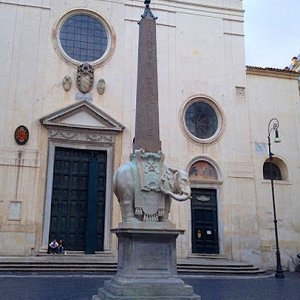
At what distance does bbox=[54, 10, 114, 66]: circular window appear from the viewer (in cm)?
1845

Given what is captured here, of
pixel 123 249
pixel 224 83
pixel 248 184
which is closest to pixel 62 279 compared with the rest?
pixel 123 249

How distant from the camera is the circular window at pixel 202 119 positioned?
751 inches

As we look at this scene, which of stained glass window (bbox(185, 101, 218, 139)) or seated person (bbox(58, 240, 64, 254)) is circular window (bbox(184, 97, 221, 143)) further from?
seated person (bbox(58, 240, 64, 254))

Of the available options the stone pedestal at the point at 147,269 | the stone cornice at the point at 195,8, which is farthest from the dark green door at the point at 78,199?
the stone pedestal at the point at 147,269

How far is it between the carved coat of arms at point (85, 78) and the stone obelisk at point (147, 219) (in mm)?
9779

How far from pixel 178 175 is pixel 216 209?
1099 cm

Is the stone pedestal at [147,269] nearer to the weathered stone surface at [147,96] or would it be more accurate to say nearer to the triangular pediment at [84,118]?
the weathered stone surface at [147,96]

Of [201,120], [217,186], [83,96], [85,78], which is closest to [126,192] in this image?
[83,96]

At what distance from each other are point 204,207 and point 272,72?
762cm

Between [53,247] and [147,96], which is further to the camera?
[53,247]

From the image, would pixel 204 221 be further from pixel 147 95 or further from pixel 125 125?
pixel 147 95

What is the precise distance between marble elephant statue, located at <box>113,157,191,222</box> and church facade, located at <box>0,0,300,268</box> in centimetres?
944

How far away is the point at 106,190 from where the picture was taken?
17250 millimetres

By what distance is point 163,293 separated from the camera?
22.0 ft
